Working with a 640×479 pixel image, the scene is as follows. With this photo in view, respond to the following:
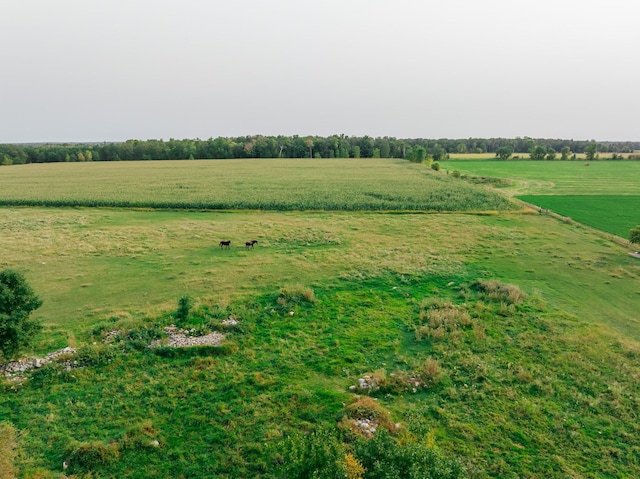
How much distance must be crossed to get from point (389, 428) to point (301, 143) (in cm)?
13862

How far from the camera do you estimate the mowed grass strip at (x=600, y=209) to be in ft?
126

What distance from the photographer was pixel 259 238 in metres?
33.7

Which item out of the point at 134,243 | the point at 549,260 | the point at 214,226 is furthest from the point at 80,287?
the point at 549,260

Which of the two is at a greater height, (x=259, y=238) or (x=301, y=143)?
(x=301, y=143)

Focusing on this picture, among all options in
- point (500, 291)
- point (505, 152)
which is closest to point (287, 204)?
point (500, 291)

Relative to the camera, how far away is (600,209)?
4678 centimetres

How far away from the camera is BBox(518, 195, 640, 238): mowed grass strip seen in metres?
38.4

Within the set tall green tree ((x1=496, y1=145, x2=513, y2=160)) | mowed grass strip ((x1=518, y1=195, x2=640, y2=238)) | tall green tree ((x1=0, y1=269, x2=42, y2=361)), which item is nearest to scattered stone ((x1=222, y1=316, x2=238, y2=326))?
tall green tree ((x1=0, y1=269, x2=42, y2=361))

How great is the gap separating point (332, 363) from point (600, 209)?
48.3 meters

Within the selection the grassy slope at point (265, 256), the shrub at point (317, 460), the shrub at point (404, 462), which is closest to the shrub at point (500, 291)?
the grassy slope at point (265, 256)

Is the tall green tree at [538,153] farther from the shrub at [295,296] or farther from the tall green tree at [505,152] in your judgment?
the shrub at [295,296]

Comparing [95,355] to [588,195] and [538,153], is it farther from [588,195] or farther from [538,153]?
[538,153]

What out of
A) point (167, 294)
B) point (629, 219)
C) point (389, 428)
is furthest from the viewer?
point (629, 219)

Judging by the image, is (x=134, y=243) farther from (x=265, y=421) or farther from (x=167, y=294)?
(x=265, y=421)
